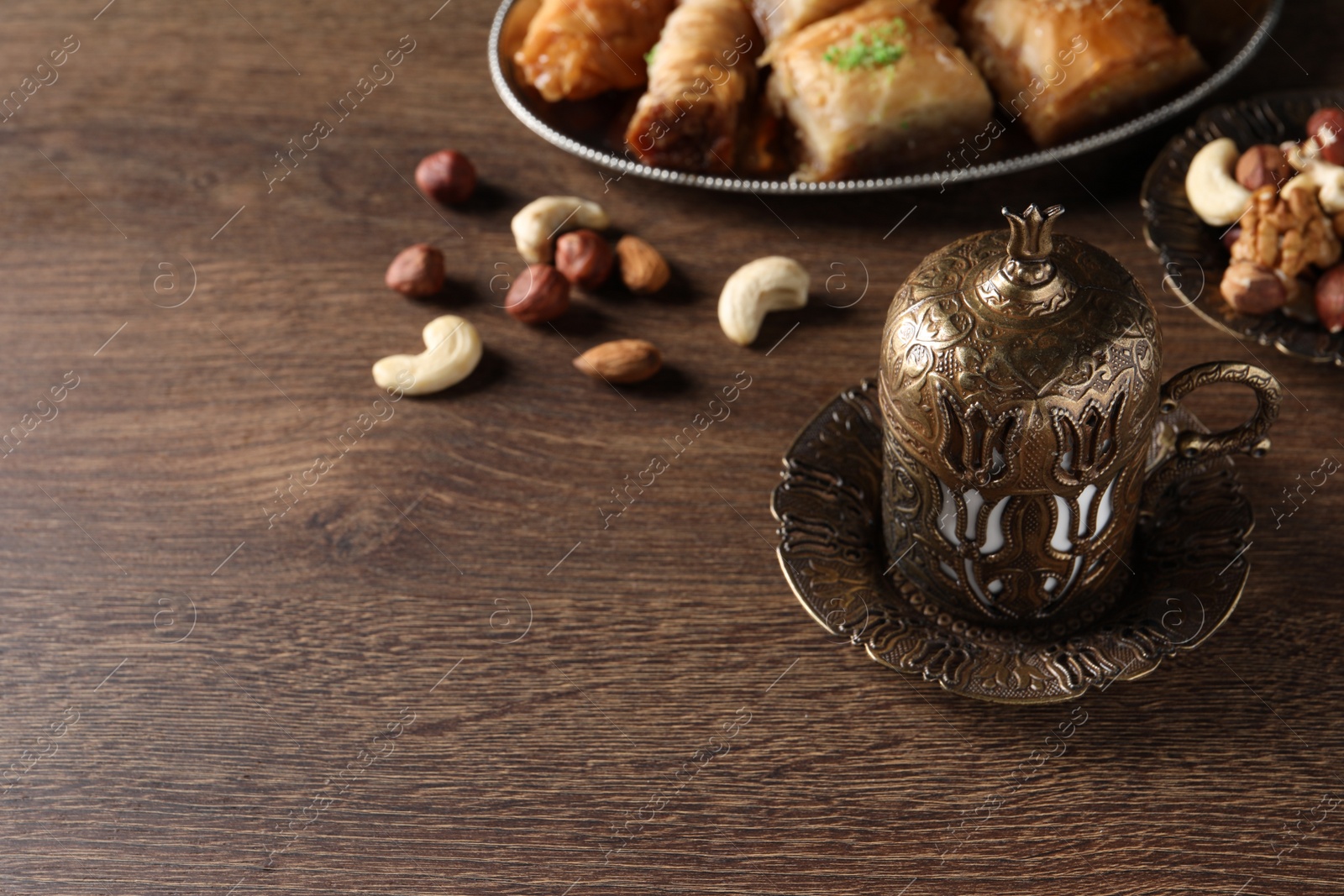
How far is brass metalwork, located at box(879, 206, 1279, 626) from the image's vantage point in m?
0.52

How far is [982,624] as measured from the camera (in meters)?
0.65

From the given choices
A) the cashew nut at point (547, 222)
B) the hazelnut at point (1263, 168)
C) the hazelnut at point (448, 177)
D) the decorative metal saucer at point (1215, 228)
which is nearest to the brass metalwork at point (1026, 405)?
the decorative metal saucer at point (1215, 228)

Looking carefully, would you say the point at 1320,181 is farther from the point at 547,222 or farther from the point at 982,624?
the point at 547,222

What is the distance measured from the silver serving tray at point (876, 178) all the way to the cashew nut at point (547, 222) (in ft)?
0.16

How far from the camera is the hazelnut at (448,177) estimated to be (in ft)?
3.24

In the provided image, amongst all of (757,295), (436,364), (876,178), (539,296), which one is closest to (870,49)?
(876,178)

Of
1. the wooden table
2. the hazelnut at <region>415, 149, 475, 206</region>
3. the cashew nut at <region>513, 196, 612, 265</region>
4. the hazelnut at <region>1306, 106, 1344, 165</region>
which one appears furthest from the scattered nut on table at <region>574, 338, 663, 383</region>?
the hazelnut at <region>1306, 106, 1344, 165</region>

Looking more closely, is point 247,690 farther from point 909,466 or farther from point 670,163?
point 670,163

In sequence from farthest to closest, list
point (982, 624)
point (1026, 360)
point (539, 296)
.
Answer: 1. point (539, 296)
2. point (982, 624)
3. point (1026, 360)

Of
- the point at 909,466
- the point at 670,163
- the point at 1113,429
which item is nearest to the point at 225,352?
the point at 670,163

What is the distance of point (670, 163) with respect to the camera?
968mm

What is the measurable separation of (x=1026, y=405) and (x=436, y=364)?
0.49m

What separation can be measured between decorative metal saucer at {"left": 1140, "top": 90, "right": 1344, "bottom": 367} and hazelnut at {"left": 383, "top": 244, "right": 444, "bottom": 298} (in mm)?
585

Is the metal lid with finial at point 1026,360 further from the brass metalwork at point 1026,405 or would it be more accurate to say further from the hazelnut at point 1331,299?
the hazelnut at point 1331,299
